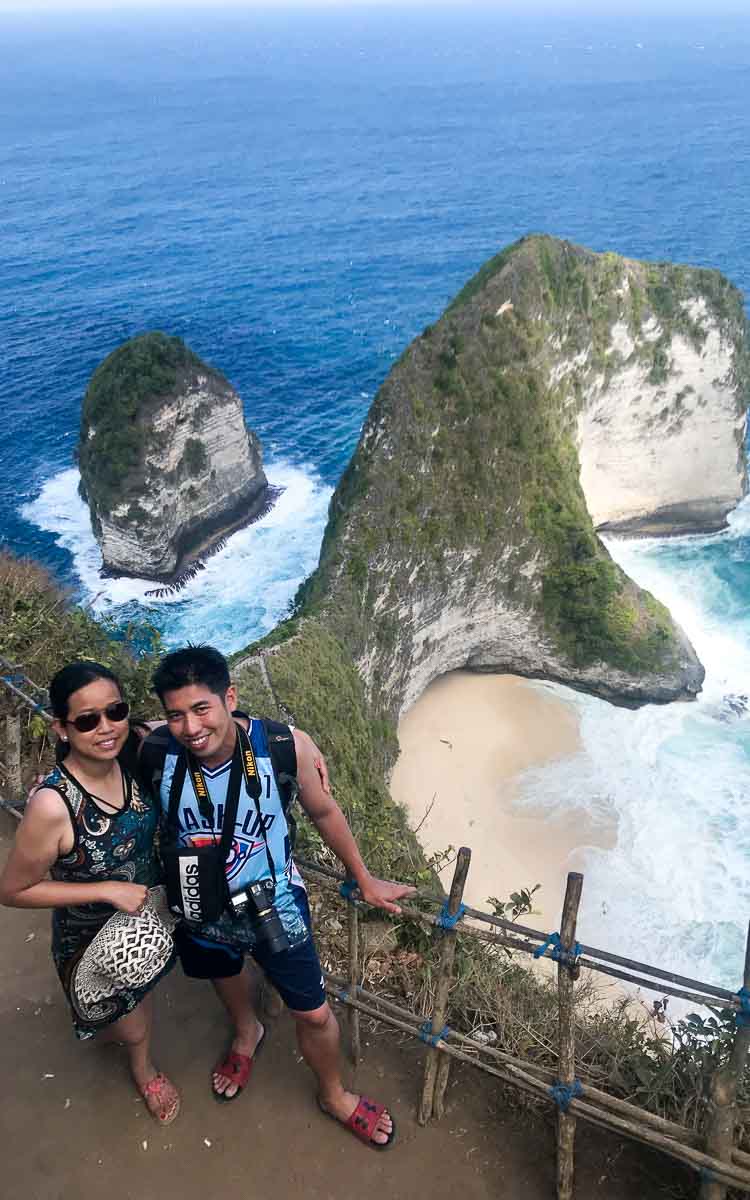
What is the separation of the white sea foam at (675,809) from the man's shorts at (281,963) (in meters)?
17.2

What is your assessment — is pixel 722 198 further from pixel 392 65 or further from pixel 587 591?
pixel 392 65

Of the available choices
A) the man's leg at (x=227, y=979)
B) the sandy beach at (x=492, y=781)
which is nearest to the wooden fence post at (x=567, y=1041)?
the man's leg at (x=227, y=979)

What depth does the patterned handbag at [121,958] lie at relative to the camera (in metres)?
4.73

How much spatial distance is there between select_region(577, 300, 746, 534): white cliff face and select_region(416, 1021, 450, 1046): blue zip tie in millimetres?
30236

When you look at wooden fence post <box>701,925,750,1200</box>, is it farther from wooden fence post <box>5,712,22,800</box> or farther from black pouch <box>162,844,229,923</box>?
wooden fence post <box>5,712,22,800</box>

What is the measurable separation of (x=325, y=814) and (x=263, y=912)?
64cm

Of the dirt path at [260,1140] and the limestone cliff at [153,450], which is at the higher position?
the dirt path at [260,1140]

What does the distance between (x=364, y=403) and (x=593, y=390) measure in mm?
18746

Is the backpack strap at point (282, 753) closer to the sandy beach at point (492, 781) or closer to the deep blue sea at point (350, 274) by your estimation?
the sandy beach at point (492, 781)

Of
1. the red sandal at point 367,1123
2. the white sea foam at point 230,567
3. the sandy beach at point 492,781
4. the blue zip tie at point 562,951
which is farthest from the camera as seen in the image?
the white sea foam at point 230,567

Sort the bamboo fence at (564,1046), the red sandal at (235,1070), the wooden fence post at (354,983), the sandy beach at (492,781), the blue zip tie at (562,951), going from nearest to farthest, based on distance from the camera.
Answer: the bamboo fence at (564,1046) → the blue zip tie at (562,951) → the red sandal at (235,1070) → the wooden fence post at (354,983) → the sandy beach at (492,781)

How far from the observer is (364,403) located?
163ft

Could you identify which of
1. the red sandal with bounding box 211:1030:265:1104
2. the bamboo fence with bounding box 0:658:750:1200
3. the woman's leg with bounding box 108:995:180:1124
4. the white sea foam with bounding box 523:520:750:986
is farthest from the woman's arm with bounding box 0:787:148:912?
the white sea foam with bounding box 523:520:750:986

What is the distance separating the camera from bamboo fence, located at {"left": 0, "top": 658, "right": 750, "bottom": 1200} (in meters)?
4.98
